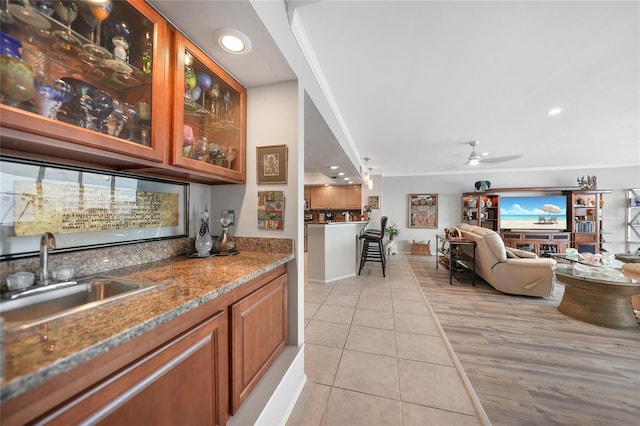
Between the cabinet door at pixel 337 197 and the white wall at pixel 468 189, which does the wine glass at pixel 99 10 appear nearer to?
the cabinet door at pixel 337 197

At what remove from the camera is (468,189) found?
255 inches

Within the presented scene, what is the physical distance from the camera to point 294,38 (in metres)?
1.46

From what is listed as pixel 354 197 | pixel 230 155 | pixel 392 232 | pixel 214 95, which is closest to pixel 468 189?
pixel 392 232

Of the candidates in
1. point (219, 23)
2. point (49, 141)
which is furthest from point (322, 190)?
point (49, 141)

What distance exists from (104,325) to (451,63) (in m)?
2.59

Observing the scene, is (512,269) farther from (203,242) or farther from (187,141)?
(187,141)

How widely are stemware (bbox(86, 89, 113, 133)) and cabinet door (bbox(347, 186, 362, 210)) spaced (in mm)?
5892

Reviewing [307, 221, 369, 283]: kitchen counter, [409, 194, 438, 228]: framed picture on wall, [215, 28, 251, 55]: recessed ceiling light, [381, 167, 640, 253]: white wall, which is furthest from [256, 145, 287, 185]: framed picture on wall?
[409, 194, 438, 228]: framed picture on wall

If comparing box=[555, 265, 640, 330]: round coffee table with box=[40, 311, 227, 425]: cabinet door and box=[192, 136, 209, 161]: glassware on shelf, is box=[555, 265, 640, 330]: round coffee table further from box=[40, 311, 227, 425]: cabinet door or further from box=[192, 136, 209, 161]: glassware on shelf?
box=[192, 136, 209, 161]: glassware on shelf

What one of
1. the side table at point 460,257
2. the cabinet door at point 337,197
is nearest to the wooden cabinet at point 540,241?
the side table at point 460,257

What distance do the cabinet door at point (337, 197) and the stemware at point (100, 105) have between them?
5.85m

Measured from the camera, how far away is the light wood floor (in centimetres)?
134

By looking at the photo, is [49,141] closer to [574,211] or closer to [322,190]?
[322,190]

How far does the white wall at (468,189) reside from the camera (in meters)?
5.73
